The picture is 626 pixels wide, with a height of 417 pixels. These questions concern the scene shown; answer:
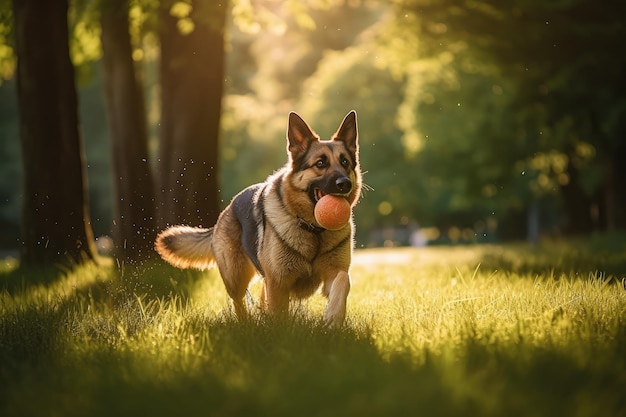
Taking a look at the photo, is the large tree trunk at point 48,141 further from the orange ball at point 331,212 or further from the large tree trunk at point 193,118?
the orange ball at point 331,212

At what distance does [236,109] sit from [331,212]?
31523 millimetres

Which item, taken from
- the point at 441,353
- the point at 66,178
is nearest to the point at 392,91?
the point at 66,178

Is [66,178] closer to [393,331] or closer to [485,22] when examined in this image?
[393,331]

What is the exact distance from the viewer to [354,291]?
9414 mm

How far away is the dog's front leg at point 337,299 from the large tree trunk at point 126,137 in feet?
25.2

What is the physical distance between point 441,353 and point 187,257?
12.9 feet

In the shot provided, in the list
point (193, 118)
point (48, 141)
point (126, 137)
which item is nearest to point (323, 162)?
point (48, 141)

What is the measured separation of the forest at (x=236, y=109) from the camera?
12.0m

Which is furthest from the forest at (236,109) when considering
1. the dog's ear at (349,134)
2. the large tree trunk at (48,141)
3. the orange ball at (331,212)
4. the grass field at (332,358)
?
the grass field at (332,358)

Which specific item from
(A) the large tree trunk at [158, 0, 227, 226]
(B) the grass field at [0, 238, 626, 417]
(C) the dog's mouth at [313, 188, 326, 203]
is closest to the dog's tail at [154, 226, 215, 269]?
(B) the grass field at [0, 238, 626, 417]

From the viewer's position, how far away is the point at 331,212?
6.70 meters

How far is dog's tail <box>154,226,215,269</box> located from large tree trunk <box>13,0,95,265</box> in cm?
379

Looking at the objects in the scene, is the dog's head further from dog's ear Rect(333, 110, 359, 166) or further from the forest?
the forest

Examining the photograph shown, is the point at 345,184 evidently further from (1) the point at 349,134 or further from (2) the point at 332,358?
(2) the point at 332,358
